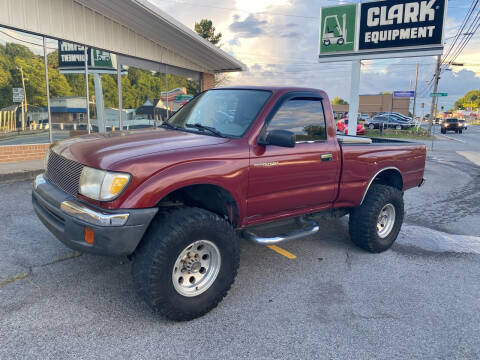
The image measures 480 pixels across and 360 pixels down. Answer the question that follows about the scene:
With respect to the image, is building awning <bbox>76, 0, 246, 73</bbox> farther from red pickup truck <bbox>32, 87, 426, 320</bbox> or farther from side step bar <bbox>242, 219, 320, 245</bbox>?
side step bar <bbox>242, 219, 320, 245</bbox>

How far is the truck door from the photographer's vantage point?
358cm

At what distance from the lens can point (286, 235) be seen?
12.6 ft

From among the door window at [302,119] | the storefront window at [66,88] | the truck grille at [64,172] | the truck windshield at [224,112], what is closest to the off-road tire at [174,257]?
the truck grille at [64,172]

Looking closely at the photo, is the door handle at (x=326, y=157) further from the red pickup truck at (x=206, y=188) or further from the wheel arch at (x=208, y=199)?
the wheel arch at (x=208, y=199)

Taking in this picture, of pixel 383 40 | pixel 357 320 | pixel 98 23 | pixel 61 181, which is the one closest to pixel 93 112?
pixel 98 23

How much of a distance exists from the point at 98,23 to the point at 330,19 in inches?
411

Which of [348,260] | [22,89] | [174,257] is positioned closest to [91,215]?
[174,257]

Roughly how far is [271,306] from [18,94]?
9.01 metres

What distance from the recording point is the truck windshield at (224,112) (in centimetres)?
374

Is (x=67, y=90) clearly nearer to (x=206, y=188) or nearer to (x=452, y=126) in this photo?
(x=206, y=188)

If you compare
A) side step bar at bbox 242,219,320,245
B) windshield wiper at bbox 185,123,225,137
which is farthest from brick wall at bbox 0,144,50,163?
side step bar at bbox 242,219,320,245

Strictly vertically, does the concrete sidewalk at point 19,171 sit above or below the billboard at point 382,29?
below

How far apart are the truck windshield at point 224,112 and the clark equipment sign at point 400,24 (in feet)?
44.1

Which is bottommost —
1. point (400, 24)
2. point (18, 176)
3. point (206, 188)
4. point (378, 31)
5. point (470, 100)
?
point (18, 176)
